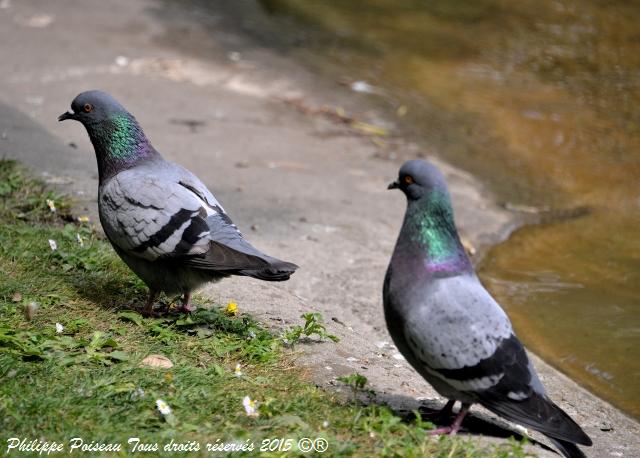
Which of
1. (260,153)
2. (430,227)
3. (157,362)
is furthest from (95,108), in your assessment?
(260,153)

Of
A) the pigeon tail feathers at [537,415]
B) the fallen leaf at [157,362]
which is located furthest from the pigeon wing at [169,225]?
the pigeon tail feathers at [537,415]

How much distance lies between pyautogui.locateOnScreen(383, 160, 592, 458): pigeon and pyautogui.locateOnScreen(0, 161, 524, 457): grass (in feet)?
0.59

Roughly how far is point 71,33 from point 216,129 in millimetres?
2627

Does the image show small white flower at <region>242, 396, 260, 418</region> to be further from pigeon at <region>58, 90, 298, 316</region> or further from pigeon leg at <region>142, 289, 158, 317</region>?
pigeon leg at <region>142, 289, 158, 317</region>

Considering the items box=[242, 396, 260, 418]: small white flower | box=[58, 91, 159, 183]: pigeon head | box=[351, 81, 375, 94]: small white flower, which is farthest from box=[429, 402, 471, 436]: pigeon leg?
box=[351, 81, 375, 94]: small white flower

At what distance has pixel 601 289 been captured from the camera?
244 inches

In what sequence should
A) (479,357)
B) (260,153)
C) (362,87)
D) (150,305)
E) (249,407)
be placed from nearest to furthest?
(479,357)
(249,407)
(150,305)
(260,153)
(362,87)

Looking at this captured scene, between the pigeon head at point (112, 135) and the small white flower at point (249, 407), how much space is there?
1550 millimetres

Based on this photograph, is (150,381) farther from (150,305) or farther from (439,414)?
(439,414)

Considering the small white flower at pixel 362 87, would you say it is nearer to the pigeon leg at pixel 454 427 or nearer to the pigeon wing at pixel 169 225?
the pigeon wing at pixel 169 225

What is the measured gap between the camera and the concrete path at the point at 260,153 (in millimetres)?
4789

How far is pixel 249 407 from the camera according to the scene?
3.61m

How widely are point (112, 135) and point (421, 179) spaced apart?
179 centimetres

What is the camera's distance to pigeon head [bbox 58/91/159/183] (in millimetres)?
4602
